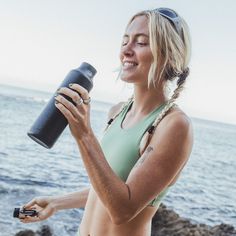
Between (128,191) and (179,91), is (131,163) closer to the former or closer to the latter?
(128,191)

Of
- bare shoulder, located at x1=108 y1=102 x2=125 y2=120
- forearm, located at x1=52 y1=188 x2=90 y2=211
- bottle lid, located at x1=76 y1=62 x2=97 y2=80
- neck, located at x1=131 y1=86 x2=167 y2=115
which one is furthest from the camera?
bare shoulder, located at x1=108 y1=102 x2=125 y2=120

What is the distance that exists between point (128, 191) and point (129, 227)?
1.31 feet

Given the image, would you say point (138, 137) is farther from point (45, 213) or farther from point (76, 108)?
point (45, 213)

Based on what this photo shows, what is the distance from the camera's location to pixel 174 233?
1039 cm

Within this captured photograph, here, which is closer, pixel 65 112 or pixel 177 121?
pixel 65 112

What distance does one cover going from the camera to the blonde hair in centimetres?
206

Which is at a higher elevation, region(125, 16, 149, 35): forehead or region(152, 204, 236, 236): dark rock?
region(125, 16, 149, 35): forehead

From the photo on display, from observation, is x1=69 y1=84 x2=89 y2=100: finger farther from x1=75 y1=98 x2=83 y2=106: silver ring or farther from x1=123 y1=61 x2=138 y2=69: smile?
x1=123 y1=61 x2=138 y2=69: smile

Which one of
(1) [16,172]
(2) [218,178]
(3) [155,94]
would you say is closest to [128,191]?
(3) [155,94]

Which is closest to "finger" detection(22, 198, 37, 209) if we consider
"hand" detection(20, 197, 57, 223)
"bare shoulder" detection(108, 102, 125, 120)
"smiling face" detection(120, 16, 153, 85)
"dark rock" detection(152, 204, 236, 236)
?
"hand" detection(20, 197, 57, 223)

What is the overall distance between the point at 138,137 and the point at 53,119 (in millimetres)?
521

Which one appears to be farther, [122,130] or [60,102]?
[122,130]

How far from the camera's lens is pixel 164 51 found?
2.10 metres

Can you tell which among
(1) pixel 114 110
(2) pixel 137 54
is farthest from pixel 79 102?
(1) pixel 114 110
